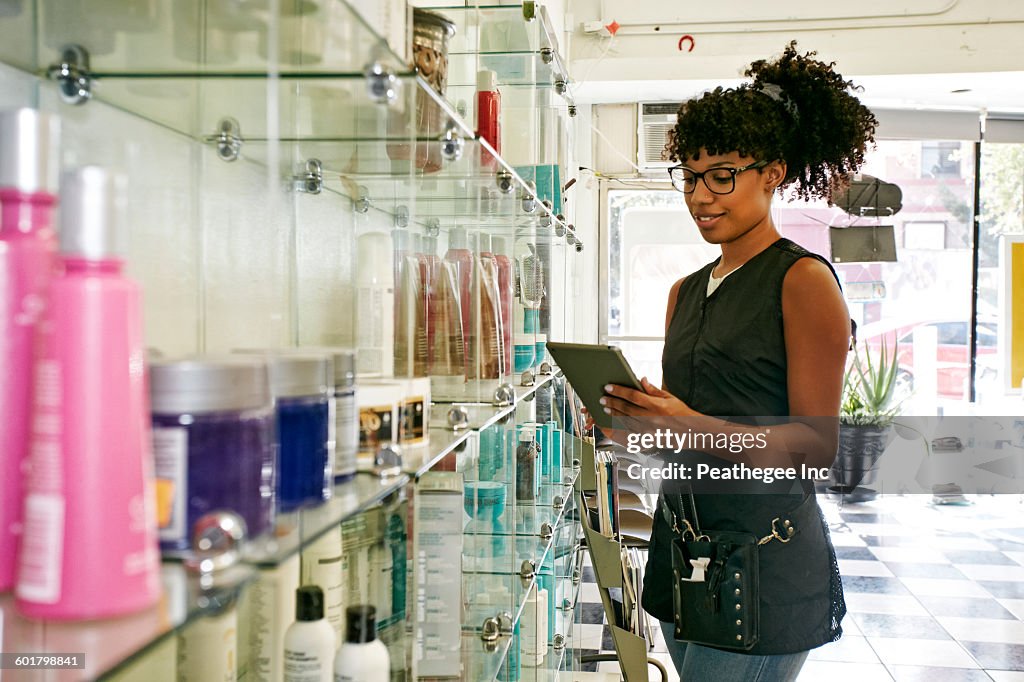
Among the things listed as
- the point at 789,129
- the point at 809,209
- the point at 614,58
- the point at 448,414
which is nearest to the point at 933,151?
the point at 809,209

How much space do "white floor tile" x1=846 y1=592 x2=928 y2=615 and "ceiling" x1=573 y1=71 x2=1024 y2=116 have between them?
8.85 ft

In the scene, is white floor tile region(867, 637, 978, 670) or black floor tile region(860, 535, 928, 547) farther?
black floor tile region(860, 535, 928, 547)

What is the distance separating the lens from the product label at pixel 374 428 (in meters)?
0.75

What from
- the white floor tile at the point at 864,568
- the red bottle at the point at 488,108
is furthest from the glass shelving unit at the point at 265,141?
the white floor tile at the point at 864,568

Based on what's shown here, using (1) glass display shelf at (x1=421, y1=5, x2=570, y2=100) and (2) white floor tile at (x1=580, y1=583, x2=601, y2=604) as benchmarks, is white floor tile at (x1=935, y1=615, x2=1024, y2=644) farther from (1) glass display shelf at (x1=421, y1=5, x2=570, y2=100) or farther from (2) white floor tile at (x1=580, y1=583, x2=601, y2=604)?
(1) glass display shelf at (x1=421, y1=5, x2=570, y2=100)

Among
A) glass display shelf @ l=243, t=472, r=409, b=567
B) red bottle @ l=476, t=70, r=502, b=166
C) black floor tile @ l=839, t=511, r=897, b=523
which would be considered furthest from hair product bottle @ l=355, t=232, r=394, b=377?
black floor tile @ l=839, t=511, r=897, b=523

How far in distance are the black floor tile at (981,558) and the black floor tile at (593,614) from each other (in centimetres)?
226

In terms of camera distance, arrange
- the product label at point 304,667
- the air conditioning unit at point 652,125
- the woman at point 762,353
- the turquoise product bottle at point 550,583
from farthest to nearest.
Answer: the air conditioning unit at point 652,125
the turquoise product bottle at point 550,583
the woman at point 762,353
the product label at point 304,667

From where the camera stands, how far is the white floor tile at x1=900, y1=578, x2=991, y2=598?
4.47m

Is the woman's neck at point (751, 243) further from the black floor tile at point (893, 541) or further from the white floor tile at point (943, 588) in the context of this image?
the black floor tile at point (893, 541)

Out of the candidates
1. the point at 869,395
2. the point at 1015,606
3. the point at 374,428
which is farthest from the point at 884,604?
the point at 374,428

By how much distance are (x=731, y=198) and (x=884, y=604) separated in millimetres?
3311

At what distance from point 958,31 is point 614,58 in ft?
6.24

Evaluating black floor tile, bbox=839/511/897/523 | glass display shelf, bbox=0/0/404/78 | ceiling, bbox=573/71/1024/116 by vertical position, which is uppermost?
ceiling, bbox=573/71/1024/116
